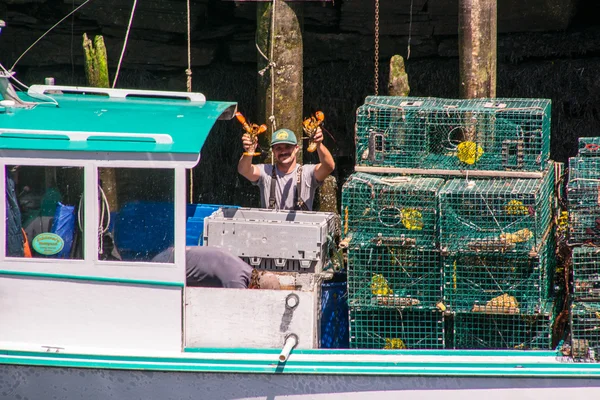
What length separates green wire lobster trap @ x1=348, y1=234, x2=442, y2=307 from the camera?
261 inches

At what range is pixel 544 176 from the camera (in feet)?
22.3

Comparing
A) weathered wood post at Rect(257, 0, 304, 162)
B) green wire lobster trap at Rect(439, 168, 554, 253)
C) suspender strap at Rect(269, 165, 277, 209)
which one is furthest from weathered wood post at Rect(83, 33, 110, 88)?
green wire lobster trap at Rect(439, 168, 554, 253)

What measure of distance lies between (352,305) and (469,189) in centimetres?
101

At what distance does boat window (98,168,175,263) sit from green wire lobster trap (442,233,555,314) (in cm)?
170

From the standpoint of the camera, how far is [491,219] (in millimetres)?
6465

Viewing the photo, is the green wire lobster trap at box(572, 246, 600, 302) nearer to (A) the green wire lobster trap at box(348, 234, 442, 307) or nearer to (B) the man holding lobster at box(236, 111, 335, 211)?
(A) the green wire lobster trap at box(348, 234, 442, 307)

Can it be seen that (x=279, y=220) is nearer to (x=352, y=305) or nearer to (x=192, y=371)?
(x=352, y=305)

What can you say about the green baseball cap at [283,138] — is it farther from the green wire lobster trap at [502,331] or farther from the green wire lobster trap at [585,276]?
the green wire lobster trap at [585,276]

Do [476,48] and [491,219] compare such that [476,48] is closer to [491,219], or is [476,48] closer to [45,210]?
[491,219]

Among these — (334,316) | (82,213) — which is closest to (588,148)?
(334,316)

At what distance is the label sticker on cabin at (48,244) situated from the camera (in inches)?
253

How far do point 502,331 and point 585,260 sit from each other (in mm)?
695

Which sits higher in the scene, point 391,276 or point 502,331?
point 391,276

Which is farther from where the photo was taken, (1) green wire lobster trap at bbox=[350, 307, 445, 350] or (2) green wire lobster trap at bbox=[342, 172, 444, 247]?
(1) green wire lobster trap at bbox=[350, 307, 445, 350]
